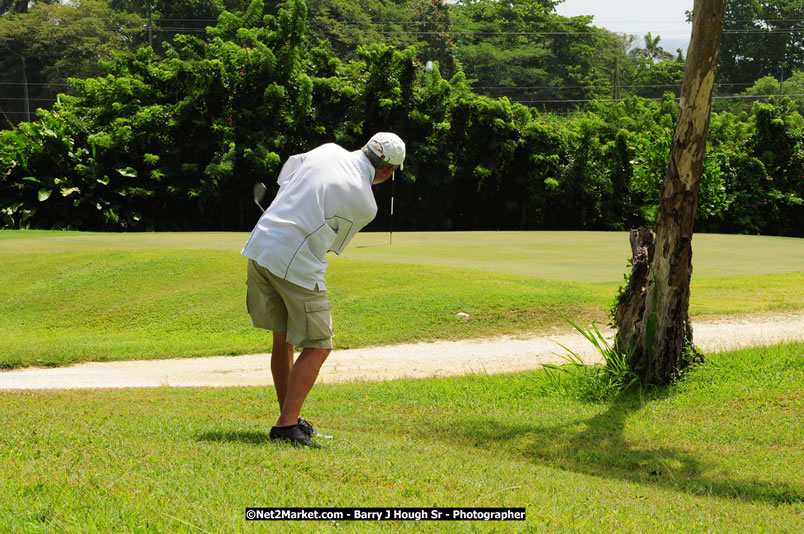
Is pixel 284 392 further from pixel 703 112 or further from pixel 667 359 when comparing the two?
Answer: pixel 703 112

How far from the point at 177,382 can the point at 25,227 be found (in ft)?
59.8

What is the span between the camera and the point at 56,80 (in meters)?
64.4

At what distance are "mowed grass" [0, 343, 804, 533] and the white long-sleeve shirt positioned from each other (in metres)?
1.12

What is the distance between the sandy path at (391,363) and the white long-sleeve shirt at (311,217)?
432 centimetres

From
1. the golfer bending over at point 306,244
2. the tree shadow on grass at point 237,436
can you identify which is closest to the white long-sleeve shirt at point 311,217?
the golfer bending over at point 306,244

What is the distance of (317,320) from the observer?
5.41m

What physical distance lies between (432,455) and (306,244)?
1596mm

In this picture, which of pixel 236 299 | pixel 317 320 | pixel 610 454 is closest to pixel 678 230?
pixel 610 454

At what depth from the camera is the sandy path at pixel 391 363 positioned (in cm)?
948

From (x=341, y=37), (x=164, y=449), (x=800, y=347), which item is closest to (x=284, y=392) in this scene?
(x=164, y=449)

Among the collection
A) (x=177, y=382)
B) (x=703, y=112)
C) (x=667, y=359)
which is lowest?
(x=177, y=382)

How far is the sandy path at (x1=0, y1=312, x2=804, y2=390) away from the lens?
9477 millimetres

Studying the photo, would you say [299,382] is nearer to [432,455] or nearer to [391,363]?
[432,455]

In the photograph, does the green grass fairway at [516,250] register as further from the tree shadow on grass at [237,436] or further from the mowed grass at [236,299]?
the tree shadow on grass at [237,436]
